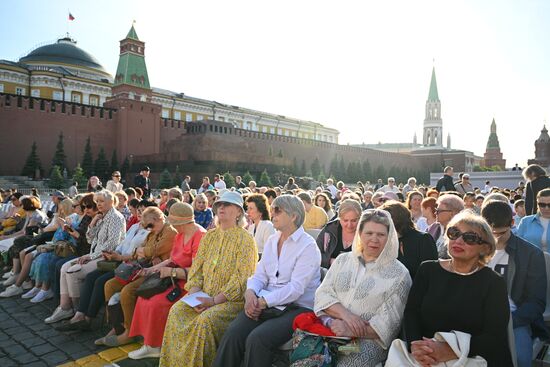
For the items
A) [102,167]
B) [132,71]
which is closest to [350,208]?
[102,167]

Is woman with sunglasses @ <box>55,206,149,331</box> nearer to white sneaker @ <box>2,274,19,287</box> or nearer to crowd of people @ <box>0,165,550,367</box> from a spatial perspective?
crowd of people @ <box>0,165,550,367</box>

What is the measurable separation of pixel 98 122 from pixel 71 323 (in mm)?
31625

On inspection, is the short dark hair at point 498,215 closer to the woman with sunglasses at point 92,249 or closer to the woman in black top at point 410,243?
the woman in black top at point 410,243

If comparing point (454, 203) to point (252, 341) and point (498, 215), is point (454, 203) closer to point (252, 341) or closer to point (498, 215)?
point (498, 215)

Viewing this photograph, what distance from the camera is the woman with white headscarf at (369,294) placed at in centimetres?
262

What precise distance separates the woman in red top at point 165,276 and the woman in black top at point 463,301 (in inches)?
91.8

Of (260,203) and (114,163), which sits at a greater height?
(114,163)

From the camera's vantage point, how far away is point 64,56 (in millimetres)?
47938

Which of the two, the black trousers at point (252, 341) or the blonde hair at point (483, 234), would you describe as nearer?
the blonde hair at point (483, 234)

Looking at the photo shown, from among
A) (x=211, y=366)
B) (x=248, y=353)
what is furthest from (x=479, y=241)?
(x=211, y=366)

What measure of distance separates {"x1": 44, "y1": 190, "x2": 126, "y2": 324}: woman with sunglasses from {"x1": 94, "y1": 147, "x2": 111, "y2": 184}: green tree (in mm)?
27526

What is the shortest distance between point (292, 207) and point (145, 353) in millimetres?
1923

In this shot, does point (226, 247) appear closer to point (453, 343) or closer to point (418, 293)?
point (418, 293)

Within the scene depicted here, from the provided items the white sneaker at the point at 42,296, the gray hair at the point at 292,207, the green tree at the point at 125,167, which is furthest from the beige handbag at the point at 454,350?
the green tree at the point at 125,167
